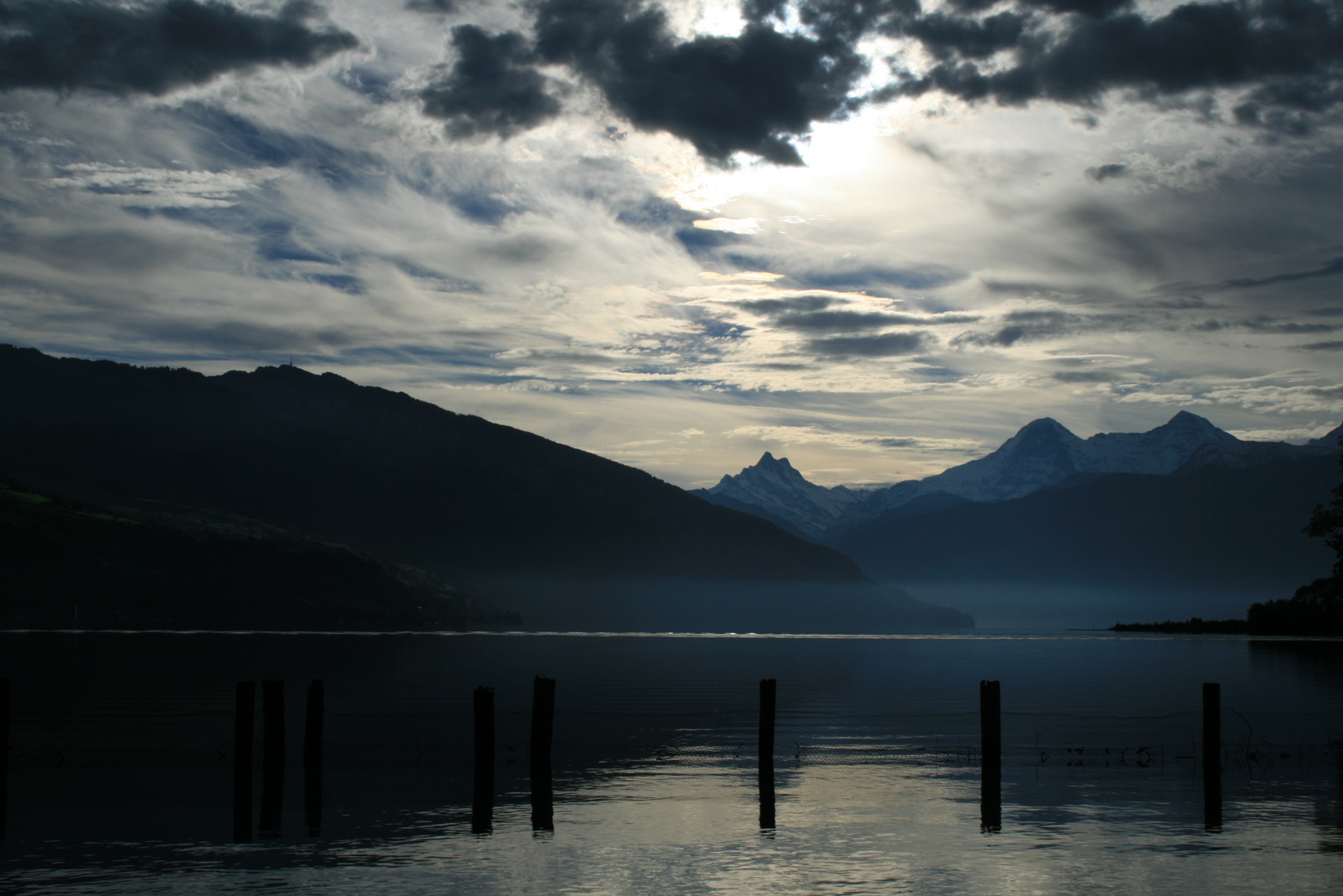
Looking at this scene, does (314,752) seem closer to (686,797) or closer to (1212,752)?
(686,797)

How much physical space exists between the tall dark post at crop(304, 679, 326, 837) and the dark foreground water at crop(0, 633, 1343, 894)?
0.53 meters

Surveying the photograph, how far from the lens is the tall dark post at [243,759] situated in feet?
88.8

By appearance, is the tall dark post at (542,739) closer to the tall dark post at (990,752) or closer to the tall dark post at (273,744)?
the tall dark post at (273,744)

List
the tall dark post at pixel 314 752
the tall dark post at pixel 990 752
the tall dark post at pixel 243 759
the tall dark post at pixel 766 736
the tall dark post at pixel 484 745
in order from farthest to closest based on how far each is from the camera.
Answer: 1. the tall dark post at pixel 766 736
2. the tall dark post at pixel 484 745
3. the tall dark post at pixel 314 752
4. the tall dark post at pixel 990 752
5. the tall dark post at pixel 243 759

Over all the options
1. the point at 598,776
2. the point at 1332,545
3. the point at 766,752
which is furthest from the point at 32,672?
the point at 1332,545

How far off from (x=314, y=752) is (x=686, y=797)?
11.3 m

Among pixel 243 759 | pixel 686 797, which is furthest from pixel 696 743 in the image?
pixel 243 759

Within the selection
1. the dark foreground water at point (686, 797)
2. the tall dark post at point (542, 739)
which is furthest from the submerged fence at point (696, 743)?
the dark foreground water at point (686, 797)

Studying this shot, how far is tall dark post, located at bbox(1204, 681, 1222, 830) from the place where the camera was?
29.5 m

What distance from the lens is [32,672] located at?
85312 mm

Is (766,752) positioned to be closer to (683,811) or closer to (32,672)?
(683,811)

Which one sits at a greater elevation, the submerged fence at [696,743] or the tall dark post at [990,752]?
the tall dark post at [990,752]

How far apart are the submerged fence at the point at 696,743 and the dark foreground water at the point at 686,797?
0.93 ft

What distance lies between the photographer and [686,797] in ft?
101
